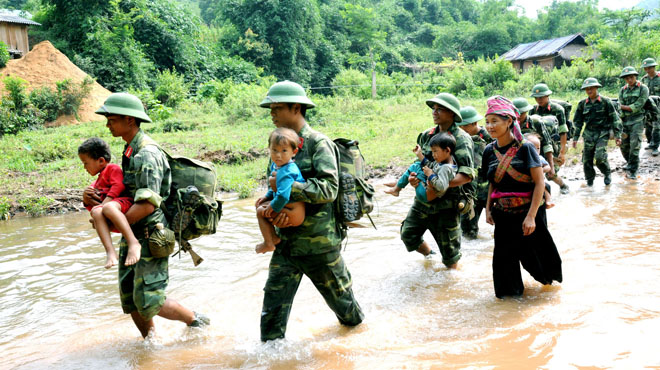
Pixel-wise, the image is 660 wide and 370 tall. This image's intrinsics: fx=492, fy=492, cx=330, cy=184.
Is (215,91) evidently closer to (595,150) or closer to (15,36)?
(15,36)

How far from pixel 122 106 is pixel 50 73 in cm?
2138

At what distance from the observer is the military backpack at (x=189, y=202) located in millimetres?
3797

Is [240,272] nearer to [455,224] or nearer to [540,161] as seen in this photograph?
[455,224]

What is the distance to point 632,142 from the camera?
32.6 feet

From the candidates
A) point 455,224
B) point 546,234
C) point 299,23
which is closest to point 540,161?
point 546,234

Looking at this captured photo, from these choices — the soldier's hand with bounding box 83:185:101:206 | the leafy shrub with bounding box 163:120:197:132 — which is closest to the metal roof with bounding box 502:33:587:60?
the leafy shrub with bounding box 163:120:197:132

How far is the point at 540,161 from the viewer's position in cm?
416

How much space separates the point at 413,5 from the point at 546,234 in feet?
186

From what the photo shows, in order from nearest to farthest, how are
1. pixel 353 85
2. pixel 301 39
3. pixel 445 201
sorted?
pixel 445 201 → pixel 353 85 → pixel 301 39

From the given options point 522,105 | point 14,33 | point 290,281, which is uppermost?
point 14,33

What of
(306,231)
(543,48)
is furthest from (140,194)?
(543,48)

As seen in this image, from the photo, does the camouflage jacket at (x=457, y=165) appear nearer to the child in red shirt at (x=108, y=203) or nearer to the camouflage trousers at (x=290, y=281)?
the camouflage trousers at (x=290, y=281)

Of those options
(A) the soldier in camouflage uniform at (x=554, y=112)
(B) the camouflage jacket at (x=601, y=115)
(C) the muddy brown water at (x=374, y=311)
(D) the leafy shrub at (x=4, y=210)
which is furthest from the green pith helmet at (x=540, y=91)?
(D) the leafy shrub at (x=4, y=210)

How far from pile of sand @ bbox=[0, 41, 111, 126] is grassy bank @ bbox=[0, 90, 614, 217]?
2.82 metres
